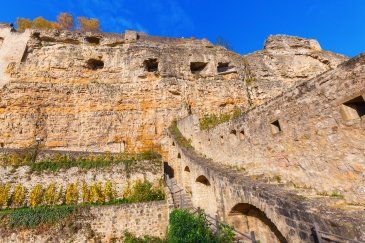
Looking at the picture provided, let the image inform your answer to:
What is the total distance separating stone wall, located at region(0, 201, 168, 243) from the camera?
8570 millimetres

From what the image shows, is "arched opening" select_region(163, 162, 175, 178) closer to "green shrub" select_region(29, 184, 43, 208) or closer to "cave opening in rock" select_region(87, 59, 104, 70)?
"green shrub" select_region(29, 184, 43, 208)

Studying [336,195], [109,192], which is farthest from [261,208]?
[109,192]

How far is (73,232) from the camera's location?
8.86 m

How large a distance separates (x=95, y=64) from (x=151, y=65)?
4.92 metres

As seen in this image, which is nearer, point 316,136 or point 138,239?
point 316,136

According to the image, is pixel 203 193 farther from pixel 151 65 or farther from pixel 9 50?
pixel 9 50

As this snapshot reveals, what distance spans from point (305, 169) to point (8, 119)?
18170 mm

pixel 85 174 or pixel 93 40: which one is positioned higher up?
pixel 93 40

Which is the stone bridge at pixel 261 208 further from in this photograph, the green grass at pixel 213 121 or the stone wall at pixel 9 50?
the stone wall at pixel 9 50

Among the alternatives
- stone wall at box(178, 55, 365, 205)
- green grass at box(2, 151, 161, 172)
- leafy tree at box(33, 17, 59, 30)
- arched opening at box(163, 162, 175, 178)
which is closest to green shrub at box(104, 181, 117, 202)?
green grass at box(2, 151, 161, 172)

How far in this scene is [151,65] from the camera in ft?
65.0

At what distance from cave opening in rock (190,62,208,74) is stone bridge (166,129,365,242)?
11.2 m

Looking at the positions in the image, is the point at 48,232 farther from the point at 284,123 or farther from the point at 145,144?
the point at 284,123

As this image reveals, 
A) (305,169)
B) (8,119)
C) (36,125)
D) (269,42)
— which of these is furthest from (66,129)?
(269,42)
